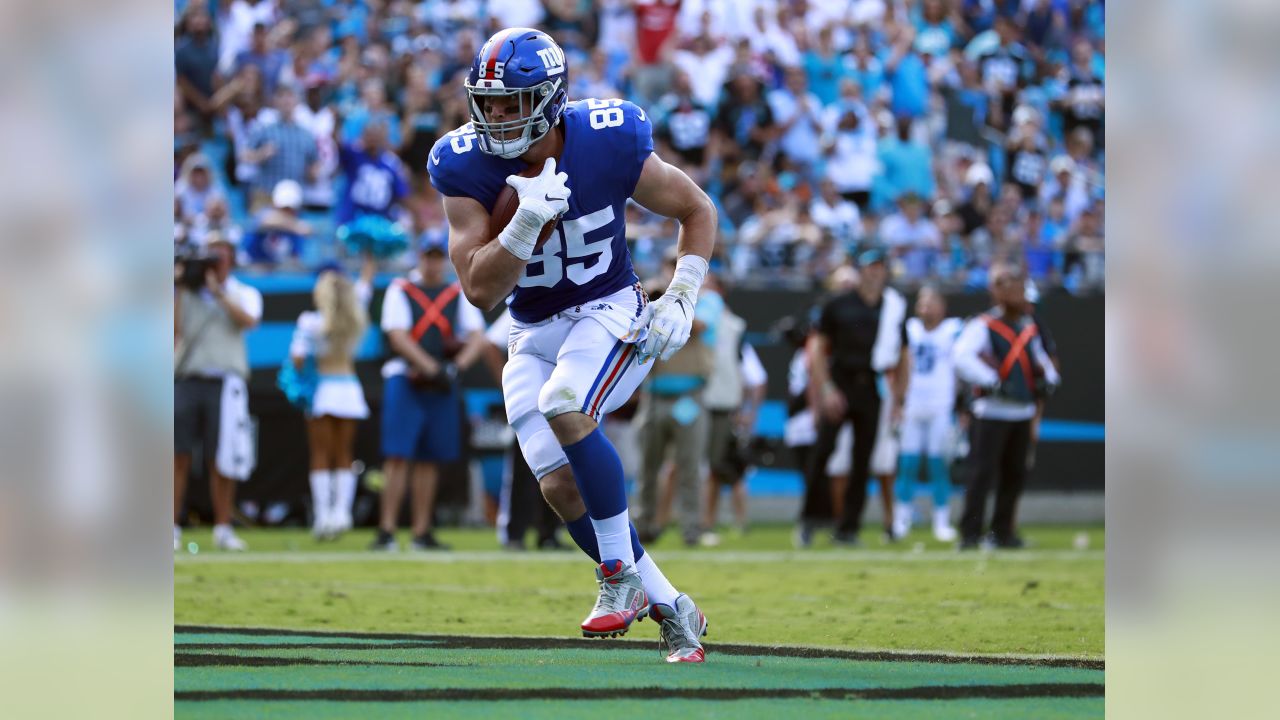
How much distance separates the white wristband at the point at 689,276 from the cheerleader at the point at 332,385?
7.26 m

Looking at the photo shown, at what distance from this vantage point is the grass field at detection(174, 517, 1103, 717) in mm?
5023

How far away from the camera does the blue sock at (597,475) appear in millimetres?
5973

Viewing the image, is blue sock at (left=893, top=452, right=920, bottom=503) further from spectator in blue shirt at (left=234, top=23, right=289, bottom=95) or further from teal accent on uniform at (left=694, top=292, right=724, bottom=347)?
spectator in blue shirt at (left=234, top=23, right=289, bottom=95)

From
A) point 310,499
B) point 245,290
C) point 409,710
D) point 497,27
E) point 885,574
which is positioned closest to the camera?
point 409,710

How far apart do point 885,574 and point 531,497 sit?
3221 mm

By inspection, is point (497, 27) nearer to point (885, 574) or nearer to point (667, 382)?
point (667, 382)

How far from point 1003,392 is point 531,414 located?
7413mm

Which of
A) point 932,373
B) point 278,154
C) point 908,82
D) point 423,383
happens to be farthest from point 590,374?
point 908,82

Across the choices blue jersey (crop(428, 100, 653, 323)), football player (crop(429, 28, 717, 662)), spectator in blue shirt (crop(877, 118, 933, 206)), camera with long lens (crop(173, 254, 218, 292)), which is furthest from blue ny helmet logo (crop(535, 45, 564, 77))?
spectator in blue shirt (crop(877, 118, 933, 206))

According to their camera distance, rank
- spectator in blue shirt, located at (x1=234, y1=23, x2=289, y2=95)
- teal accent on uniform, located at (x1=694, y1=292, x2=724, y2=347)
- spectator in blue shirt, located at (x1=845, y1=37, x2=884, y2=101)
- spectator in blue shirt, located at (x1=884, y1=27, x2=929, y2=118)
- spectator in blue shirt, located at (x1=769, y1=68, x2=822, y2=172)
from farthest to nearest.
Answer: spectator in blue shirt, located at (x1=845, y1=37, x2=884, y2=101)
spectator in blue shirt, located at (x1=884, y1=27, x2=929, y2=118)
spectator in blue shirt, located at (x1=769, y1=68, x2=822, y2=172)
spectator in blue shirt, located at (x1=234, y1=23, x2=289, y2=95)
teal accent on uniform, located at (x1=694, y1=292, x2=724, y2=347)

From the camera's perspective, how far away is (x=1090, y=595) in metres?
9.33

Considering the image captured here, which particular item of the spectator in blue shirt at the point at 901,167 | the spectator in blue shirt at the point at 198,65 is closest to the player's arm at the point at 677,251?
the spectator in blue shirt at the point at 198,65

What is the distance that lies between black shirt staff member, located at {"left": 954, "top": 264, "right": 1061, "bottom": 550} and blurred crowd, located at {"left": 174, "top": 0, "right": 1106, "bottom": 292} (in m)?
2.54
